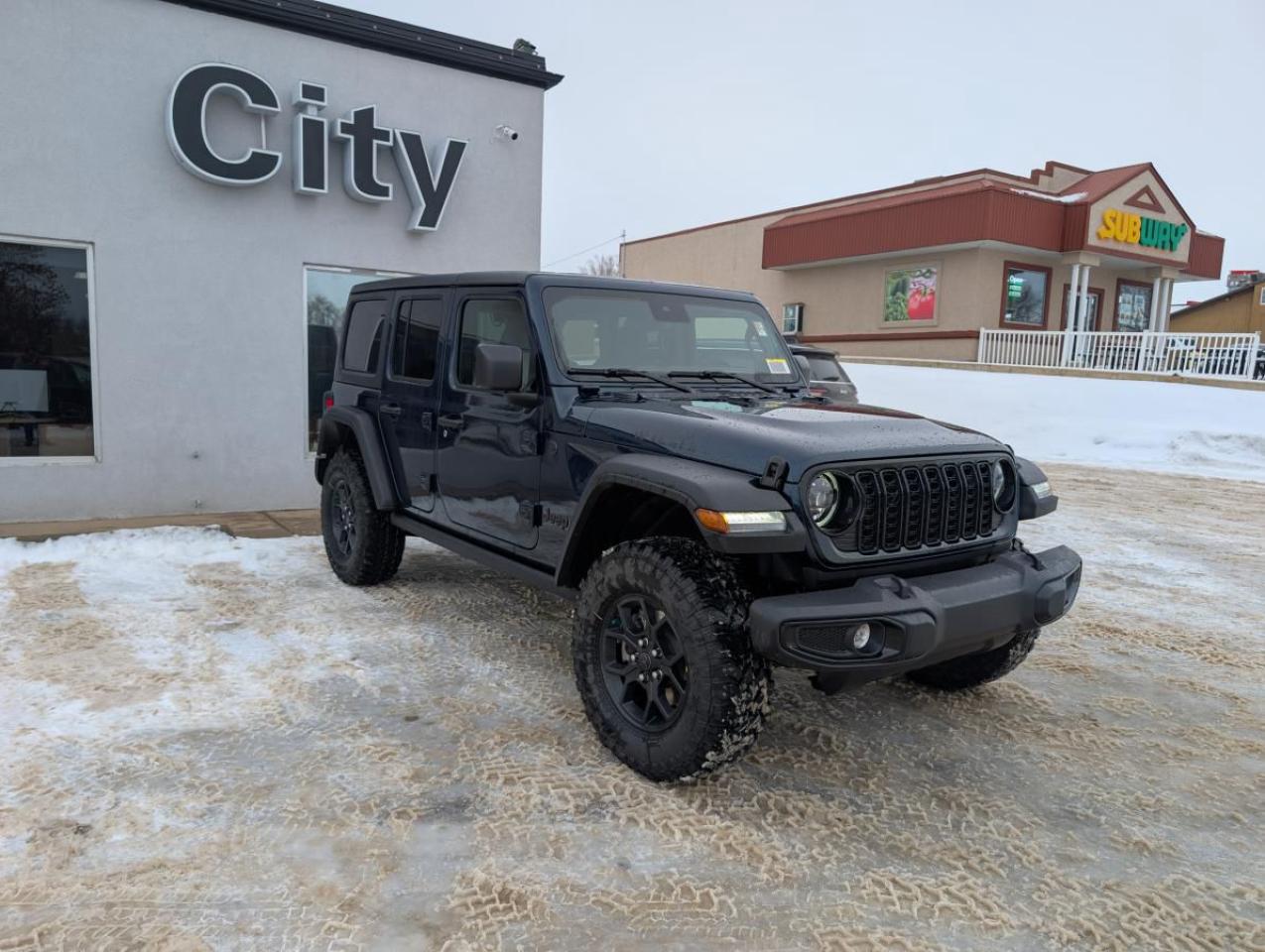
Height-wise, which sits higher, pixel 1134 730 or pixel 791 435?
pixel 791 435

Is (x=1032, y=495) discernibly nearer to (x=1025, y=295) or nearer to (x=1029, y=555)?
(x=1029, y=555)

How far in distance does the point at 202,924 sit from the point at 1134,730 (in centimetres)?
364

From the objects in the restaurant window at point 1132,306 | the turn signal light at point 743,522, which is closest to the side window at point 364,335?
the turn signal light at point 743,522

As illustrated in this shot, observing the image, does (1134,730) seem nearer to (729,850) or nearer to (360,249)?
(729,850)

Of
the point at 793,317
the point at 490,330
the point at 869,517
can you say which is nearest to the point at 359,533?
the point at 490,330

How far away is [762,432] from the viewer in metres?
3.19

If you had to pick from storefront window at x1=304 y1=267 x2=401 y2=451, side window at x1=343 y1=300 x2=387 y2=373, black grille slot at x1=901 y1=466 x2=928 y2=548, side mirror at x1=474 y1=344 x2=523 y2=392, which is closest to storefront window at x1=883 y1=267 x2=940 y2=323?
storefront window at x1=304 y1=267 x2=401 y2=451

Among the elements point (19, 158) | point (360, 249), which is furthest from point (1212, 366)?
point (19, 158)

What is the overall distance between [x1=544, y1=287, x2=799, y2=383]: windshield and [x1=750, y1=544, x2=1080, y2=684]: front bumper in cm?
159

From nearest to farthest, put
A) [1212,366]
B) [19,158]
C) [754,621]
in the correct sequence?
[754,621]
[19,158]
[1212,366]

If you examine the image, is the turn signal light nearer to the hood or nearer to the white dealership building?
the hood

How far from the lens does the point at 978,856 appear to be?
9.24 ft

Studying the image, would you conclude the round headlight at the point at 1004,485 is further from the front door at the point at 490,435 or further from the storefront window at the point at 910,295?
the storefront window at the point at 910,295

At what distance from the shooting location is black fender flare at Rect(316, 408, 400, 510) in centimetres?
511
